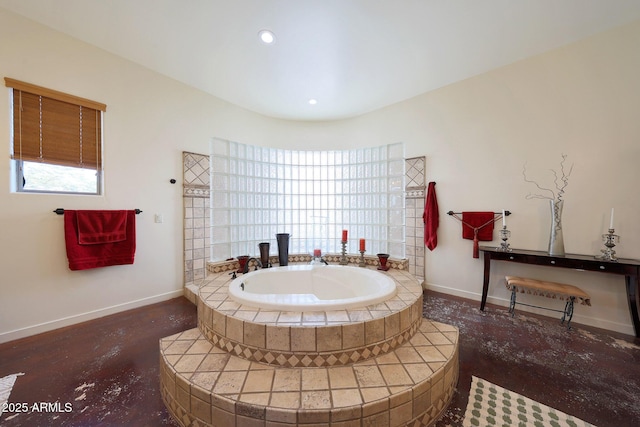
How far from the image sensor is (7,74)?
1838 millimetres

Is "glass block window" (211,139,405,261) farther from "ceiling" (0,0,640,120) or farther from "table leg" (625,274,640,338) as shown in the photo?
"table leg" (625,274,640,338)

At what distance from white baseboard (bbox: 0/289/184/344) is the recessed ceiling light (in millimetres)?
2843

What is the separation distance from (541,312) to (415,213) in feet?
5.22

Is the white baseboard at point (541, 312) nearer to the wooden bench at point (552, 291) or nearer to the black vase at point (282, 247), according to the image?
the wooden bench at point (552, 291)

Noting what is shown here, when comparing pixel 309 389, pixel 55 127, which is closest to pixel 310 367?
pixel 309 389

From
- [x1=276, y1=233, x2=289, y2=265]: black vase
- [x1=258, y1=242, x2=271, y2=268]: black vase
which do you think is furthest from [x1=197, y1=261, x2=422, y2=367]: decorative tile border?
[x1=276, y1=233, x2=289, y2=265]: black vase

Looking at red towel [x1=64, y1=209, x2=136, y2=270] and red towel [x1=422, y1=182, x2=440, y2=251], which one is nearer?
red towel [x1=64, y1=209, x2=136, y2=270]

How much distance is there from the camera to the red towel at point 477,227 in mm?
2600

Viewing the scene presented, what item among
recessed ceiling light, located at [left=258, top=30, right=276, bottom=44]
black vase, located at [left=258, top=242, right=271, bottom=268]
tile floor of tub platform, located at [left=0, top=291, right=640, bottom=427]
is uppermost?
recessed ceiling light, located at [left=258, top=30, right=276, bottom=44]

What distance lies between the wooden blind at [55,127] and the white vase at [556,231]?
441 centimetres

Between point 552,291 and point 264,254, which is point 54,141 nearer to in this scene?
point 264,254

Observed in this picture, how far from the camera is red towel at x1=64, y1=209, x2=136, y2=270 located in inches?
81.0

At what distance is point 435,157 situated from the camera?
117 inches

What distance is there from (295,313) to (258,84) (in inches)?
99.9
